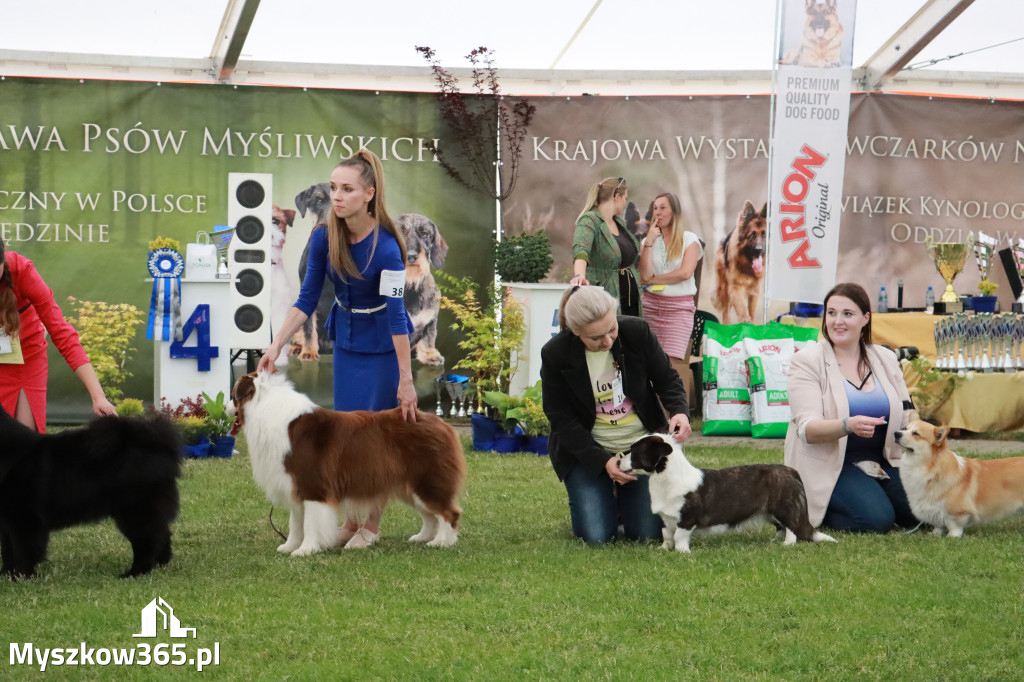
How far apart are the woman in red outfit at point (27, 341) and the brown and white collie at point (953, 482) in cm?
360

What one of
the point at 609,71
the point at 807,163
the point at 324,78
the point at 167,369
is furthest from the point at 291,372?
the point at 807,163

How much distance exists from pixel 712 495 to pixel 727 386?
13.7 feet

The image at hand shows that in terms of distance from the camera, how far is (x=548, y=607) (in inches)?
148

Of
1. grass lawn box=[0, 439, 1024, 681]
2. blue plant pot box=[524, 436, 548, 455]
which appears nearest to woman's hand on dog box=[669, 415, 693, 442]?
grass lawn box=[0, 439, 1024, 681]

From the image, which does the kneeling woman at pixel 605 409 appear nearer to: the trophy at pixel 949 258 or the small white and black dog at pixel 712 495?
the small white and black dog at pixel 712 495

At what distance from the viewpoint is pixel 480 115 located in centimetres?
990

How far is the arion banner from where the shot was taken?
8422mm

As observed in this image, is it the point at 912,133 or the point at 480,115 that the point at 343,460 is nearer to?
the point at 480,115

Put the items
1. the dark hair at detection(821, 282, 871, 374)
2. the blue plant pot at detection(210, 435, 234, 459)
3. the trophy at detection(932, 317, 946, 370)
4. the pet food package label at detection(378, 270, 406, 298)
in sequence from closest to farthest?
the pet food package label at detection(378, 270, 406, 298) < the dark hair at detection(821, 282, 871, 374) < the blue plant pot at detection(210, 435, 234, 459) < the trophy at detection(932, 317, 946, 370)

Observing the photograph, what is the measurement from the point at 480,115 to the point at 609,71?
137cm

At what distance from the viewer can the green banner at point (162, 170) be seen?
9586 mm

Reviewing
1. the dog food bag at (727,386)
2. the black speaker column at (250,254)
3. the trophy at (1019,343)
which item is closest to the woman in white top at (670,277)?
the dog food bag at (727,386)

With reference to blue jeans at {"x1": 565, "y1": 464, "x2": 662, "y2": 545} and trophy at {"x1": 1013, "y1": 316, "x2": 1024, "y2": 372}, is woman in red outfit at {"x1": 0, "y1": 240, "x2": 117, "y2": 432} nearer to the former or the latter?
blue jeans at {"x1": 565, "y1": 464, "x2": 662, "y2": 545}

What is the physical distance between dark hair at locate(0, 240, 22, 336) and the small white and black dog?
2.64m
